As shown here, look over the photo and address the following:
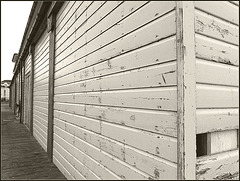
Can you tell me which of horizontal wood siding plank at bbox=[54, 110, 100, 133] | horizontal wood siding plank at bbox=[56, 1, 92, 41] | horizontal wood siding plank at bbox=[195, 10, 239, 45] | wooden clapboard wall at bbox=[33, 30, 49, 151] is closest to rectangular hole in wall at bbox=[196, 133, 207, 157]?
horizontal wood siding plank at bbox=[195, 10, 239, 45]

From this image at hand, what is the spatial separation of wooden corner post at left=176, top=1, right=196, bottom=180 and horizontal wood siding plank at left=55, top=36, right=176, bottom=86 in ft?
0.31

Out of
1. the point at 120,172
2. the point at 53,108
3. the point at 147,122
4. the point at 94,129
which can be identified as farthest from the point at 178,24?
the point at 53,108

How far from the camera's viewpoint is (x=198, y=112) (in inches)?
58.6

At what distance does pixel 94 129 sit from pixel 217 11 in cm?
208

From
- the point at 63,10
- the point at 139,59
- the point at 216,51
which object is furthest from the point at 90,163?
the point at 63,10

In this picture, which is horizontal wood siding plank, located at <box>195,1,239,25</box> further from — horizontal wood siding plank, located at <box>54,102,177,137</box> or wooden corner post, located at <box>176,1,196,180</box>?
horizontal wood siding plank, located at <box>54,102,177,137</box>

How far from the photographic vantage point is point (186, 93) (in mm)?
1414

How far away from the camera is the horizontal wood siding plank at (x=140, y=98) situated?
1.53m

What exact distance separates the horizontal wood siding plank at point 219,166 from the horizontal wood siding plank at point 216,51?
0.81 metres

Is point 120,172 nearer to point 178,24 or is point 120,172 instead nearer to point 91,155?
point 91,155

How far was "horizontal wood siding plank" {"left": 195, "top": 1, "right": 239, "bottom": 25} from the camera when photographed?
1.56 meters

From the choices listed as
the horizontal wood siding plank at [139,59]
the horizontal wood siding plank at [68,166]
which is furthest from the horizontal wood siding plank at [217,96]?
the horizontal wood siding plank at [68,166]

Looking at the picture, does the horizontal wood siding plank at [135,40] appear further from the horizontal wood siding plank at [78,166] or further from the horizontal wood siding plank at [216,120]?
the horizontal wood siding plank at [78,166]

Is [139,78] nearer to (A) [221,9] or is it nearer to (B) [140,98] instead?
(B) [140,98]
